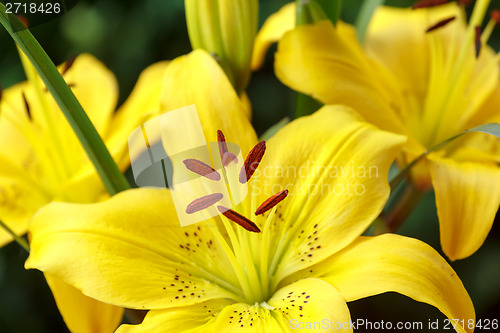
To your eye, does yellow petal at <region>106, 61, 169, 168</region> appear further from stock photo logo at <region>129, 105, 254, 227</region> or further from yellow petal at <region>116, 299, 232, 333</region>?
yellow petal at <region>116, 299, 232, 333</region>

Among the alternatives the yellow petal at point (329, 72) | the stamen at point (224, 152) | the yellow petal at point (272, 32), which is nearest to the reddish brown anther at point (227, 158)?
the stamen at point (224, 152)

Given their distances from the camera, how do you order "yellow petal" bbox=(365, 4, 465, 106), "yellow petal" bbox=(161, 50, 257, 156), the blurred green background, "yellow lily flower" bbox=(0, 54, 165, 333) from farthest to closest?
the blurred green background
"yellow petal" bbox=(365, 4, 465, 106)
"yellow lily flower" bbox=(0, 54, 165, 333)
"yellow petal" bbox=(161, 50, 257, 156)

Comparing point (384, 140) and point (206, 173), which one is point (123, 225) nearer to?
point (206, 173)

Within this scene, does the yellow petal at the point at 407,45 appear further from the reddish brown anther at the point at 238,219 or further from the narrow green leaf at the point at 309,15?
the reddish brown anther at the point at 238,219

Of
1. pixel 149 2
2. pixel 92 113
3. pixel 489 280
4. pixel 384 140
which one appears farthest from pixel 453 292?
pixel 149 2

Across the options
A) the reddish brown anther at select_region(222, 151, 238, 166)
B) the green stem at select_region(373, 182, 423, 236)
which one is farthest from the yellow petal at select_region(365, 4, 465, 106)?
the reddish brown anther at select_region(222, 151, 238, 166)

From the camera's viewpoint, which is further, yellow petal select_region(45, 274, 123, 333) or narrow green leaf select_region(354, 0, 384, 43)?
narrow green leaf select_region(354, 0, 384, 43)

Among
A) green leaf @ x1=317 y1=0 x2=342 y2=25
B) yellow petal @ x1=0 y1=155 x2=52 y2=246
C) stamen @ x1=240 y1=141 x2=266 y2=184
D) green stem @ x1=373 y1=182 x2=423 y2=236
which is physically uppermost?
green leaf @ x1=317 y1=0 x2=342 y2=25
